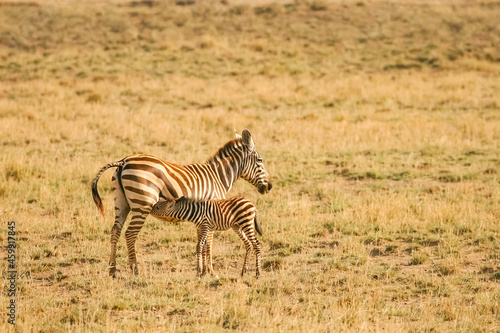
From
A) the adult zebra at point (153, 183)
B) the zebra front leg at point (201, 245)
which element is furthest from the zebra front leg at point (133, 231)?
the zebra front leg at point (201, 245)

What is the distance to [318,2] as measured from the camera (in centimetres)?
4097

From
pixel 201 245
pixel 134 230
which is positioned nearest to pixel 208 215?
pixel 201 245

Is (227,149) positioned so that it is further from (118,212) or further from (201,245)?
(118,212)

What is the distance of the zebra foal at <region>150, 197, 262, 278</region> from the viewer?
8361 mm

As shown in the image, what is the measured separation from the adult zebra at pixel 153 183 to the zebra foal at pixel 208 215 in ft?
0.70

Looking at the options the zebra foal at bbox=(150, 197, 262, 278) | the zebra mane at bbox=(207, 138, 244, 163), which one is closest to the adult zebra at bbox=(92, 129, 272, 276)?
the zebra mane at bbox=(207, 138, 244, 163)

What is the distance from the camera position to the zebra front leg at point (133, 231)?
845cm

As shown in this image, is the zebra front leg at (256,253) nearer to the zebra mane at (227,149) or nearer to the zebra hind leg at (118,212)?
the zebra mane at (227,149)

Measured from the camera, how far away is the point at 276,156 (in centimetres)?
1590

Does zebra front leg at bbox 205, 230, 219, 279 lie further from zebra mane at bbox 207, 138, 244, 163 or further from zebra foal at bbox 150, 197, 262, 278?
zebra mane at bbox 207, 138, 244, 163

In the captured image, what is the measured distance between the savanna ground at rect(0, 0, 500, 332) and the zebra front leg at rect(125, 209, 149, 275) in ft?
0.60

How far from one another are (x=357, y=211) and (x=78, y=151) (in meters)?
8.10

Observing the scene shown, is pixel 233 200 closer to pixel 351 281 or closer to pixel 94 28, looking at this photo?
pixel 351 281

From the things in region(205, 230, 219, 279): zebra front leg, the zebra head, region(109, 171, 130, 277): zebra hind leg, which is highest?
the zebra head
